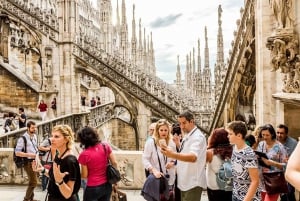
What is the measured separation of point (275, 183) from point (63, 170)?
85.9 inches

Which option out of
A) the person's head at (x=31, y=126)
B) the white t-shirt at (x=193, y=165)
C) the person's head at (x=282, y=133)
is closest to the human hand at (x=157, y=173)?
the white t-shirt at (x=193, y=165)

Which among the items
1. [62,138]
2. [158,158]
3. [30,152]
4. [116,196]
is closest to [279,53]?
[158,158]

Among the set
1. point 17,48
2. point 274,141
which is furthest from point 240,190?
point 17,48

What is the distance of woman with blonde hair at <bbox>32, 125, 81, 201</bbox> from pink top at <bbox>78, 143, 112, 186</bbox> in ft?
1.15

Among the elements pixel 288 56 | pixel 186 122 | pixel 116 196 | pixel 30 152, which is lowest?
pixel 116 196

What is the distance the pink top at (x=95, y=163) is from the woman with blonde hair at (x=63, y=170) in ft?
1.15

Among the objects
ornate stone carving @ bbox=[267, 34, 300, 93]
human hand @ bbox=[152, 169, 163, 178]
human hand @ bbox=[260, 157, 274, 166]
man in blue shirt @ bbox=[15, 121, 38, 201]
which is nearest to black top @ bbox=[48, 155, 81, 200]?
human hand @ bbox=[152, 169, 163, 178]

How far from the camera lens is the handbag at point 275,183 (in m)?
4.29

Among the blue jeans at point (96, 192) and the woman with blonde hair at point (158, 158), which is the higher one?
the woman with blonde hair at point (158, 158)

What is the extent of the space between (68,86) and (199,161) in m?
13.9

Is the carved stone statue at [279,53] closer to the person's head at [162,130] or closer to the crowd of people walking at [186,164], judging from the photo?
the crowd of people walking at [186,164]

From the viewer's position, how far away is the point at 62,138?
3967mm

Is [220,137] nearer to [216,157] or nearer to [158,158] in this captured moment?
[216,157]

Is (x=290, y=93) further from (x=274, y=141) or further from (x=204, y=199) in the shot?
(x=204, y=199)
